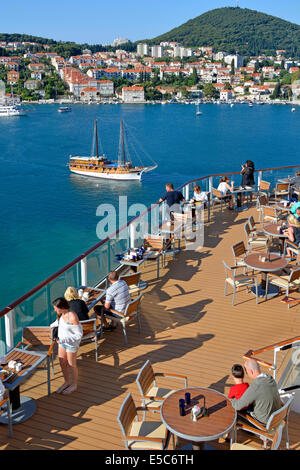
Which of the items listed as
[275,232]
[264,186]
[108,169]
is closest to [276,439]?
[275,232]

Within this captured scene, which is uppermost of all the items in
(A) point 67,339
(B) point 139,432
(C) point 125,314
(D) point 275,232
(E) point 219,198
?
(E) point 219,198

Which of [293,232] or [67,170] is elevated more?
[293,232]

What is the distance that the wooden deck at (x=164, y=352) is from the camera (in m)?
4.62

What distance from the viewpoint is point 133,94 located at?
591 ft

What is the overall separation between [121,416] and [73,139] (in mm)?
84641

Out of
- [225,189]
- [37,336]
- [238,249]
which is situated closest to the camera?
[37,336]

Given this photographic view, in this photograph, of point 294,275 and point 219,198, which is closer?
point 294,275

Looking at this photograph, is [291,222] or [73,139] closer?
[291,222]

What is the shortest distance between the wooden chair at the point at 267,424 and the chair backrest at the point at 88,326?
7.21 feet

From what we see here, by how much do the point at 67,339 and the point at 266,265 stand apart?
3.77 m

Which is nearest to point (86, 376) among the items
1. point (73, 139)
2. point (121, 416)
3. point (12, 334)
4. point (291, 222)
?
point (12, 334)

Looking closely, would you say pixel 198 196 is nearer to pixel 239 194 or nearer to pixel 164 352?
pixel 239 194

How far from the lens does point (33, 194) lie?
154ft
